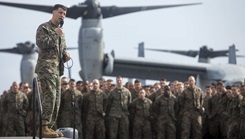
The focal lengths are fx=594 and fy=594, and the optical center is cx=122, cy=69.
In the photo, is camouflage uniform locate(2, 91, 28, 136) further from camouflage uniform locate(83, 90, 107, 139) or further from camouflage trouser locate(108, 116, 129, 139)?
camouflage trouser locate(108, 116, 129, 139)

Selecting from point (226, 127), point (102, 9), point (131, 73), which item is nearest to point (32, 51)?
point (131, 73)

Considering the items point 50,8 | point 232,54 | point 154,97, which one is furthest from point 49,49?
point 232,54

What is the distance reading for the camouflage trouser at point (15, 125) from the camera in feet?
49.3

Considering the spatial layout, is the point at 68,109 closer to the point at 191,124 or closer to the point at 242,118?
the point at 191,124

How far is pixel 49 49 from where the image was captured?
7.98m

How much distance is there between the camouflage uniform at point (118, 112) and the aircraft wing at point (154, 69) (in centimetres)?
1100

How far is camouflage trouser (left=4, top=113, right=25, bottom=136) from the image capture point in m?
15.0

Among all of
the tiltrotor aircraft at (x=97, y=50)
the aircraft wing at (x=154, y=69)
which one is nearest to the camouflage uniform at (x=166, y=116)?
the tiltrotor aircraft at (x=97, y=50)

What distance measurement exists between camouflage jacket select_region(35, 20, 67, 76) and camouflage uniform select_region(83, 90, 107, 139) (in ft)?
19.4

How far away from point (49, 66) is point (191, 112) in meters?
6.46

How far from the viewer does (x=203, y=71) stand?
27031mm

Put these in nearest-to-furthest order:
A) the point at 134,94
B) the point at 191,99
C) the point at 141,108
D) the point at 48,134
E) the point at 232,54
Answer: the point at 48,134, the point at 191,99, the point at 141,108, the point at 134,94, the point at 232,54

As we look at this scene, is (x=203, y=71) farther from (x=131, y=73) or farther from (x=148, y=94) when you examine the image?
(x=148, y=94)

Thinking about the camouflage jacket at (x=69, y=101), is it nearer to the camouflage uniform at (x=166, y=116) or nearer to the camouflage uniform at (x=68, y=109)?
the camouflage uniform at (x=68, y=109)
